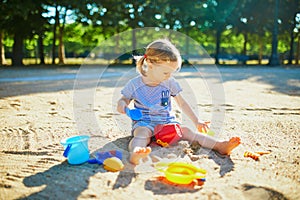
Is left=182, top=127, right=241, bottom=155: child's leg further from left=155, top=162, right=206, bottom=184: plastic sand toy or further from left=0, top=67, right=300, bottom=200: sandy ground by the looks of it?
left=155, top=162, right=206, bottom=184: plastic sand toy

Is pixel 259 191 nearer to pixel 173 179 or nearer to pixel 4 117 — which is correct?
pixel 173 179

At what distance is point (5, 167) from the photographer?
1800mm

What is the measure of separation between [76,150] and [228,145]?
3.41 feet

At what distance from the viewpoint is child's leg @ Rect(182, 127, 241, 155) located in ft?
6.56

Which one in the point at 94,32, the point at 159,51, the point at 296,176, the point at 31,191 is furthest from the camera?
the point at 94,32

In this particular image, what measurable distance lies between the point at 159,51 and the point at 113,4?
15178mm

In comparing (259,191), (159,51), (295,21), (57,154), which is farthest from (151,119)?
(295,21)

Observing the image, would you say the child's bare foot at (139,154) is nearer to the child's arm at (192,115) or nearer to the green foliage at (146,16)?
the child's arm at (192,115)

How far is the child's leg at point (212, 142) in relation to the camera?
1999mm

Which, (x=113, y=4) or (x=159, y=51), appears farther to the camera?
(x=113, y=4)

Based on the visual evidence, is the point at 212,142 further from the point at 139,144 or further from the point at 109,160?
the point at 109,160

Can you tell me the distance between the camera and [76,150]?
1842 millimetres

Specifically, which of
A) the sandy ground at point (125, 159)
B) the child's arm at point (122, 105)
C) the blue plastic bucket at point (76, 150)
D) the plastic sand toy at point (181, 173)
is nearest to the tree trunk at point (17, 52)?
the sandy ground at point (125, 159)

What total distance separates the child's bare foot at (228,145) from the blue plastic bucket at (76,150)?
36.9 inches
